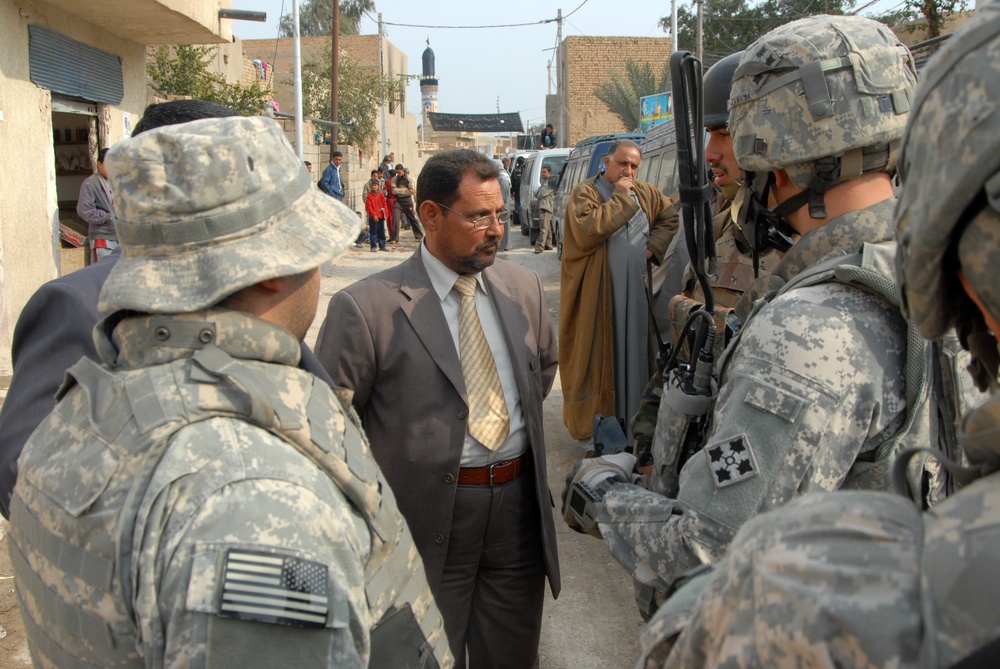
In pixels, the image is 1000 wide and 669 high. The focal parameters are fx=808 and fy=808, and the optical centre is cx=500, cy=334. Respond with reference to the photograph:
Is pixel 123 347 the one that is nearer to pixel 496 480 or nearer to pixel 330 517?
pixel 330 517

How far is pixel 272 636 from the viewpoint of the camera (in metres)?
1.11

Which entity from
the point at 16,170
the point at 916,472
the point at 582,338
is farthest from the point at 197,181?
the point at 16,170

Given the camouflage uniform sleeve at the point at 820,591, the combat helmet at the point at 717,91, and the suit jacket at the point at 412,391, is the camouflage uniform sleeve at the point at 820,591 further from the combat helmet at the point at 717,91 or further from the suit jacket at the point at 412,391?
the combat helmet at the point at 717,91

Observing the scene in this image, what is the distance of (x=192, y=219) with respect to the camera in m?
1.29

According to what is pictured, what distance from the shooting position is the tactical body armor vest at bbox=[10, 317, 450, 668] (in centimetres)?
117

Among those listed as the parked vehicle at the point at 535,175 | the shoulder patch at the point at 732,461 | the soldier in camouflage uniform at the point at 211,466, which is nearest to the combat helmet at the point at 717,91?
the shoulder patch at the point at 732,461

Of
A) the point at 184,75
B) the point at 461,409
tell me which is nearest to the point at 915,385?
the point at 461,409

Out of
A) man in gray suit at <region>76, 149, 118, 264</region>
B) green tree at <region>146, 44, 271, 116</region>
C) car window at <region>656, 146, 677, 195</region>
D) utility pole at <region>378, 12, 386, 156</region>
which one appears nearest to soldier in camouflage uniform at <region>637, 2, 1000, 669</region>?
car window at <region>656, 146, 677, 195</region>

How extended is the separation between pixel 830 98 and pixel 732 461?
2.93ft

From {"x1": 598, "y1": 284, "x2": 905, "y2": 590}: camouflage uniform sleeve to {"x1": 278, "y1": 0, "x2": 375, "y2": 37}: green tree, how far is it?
5408 cm

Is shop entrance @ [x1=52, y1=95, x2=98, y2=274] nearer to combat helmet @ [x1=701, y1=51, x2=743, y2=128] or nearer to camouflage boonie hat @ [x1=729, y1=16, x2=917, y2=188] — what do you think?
combat helmet @ [x1=701, y1=51, x2=743, y2=128]

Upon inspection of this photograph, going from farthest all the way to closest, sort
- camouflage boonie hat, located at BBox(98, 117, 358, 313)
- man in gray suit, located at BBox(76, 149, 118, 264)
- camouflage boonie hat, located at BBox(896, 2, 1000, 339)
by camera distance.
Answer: man in gray suit, located at BBox(76, 149, 118, 264)
camouflage boonie hat, located at BBox(98, 117, 358, 313)
camouflage boonie hat, located at BBox(896, 2, 1000, 339)

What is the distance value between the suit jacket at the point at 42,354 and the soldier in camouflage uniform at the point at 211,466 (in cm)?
57

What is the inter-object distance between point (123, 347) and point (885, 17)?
26356mm
